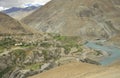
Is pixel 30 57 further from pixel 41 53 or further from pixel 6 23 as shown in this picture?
pixel 6 23

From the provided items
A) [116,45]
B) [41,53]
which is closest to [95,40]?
[116,45]

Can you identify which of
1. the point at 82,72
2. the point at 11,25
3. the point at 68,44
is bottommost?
the point at 68,44

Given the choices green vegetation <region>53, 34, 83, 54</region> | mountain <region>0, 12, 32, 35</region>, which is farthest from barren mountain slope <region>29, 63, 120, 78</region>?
mountain <region>0, 12, 32, 35</region>

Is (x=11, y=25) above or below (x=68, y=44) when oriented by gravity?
above

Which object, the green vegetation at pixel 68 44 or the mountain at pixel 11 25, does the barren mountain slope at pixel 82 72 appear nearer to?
the green vegetation at pixel 68 44

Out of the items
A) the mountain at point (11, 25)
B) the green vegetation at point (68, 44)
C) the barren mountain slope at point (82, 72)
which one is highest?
the mountain at point (11, 25)

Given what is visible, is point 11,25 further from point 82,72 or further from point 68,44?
point 82,72

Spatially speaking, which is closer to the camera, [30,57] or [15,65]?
[15,65]

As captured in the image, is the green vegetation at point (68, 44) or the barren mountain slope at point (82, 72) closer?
the barren mountain slope at point (82, 72)

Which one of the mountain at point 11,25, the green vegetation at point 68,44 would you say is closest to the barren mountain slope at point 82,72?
the green vegetation at point 68,44

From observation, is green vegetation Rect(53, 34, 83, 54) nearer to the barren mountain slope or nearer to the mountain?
the mountain

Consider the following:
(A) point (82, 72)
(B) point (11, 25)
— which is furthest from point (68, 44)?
(A) point (82, 72)
